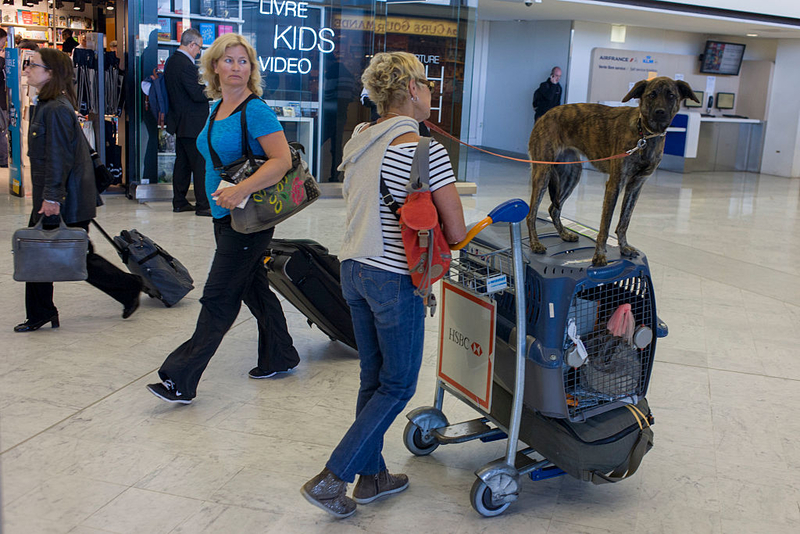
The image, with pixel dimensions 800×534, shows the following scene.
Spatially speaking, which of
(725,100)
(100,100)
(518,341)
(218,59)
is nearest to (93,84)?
(100,100)

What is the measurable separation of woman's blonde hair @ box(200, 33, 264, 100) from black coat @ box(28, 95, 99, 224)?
1.13 meters

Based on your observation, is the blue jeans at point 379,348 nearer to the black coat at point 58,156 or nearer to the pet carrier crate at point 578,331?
the pet carrier crate at point 578,331

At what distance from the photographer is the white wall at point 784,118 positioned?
48.2ft

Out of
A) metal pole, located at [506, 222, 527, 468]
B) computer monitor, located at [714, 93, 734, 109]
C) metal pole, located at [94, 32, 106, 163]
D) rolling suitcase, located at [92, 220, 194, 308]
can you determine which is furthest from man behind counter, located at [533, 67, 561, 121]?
metal pole, located at [506, 222, 527, 468]

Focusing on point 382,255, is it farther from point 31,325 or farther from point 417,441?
point 31,325

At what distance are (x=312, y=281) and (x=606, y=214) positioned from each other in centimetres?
155

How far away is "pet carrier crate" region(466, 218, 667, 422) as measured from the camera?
2426mm

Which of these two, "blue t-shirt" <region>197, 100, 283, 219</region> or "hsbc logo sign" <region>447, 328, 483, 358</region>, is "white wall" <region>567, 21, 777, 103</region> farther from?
"hsbc logo sign" <region>447, 328, 483, 358</region>

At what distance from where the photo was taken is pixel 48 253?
3.84 metres

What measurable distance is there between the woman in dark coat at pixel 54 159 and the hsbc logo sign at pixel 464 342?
2.34m

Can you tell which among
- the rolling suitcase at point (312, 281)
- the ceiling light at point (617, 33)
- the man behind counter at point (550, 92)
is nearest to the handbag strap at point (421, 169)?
the rolling suitcase at point (312, 281)

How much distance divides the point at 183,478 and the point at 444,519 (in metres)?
0.95

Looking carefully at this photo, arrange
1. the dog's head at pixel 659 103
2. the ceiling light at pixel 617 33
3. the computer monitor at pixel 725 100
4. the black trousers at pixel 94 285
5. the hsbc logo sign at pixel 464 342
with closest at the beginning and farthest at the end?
1. the hsbc logo sign at pixel 464 342
2. the dog's head at pixel 659 103
3. the black trousers at pixel 94 285
4. the ceiling light at pixel 617 33
5. the computer monitor at pixel 725 100

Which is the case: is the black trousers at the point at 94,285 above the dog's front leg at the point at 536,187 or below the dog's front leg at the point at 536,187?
below
